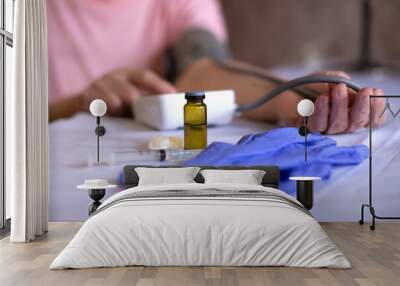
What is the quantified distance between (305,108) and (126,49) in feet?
6.39

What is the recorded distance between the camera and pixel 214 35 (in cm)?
719

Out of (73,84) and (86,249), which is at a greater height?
(73,84)

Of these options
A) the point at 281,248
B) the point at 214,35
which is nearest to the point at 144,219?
the point at 281,248

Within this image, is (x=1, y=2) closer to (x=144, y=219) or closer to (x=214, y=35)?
(x=214, y=35)

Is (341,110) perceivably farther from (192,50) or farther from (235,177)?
(192,50)

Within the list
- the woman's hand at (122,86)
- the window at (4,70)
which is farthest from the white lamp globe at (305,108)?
the window at (4,70)

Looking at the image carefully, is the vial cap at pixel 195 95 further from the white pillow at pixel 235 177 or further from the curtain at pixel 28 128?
the curtain at pixel 28 128

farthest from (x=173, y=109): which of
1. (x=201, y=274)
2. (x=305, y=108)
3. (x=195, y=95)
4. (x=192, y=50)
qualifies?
(x=201, y=274)

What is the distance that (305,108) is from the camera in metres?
6.91

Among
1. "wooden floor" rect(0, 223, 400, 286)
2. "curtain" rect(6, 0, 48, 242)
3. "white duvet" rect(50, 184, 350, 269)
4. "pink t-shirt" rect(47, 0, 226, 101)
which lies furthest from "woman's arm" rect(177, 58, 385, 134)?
"white duvet" rect(50, 184, 350, 269)

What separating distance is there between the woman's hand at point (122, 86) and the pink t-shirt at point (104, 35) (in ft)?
0.23

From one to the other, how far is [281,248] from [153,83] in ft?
10.0

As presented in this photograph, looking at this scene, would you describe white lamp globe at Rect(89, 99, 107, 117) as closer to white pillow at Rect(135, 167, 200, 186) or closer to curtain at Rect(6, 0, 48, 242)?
curtain at Rect(6, 0, 48, 242)

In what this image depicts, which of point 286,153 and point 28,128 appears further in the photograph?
point 286,153
